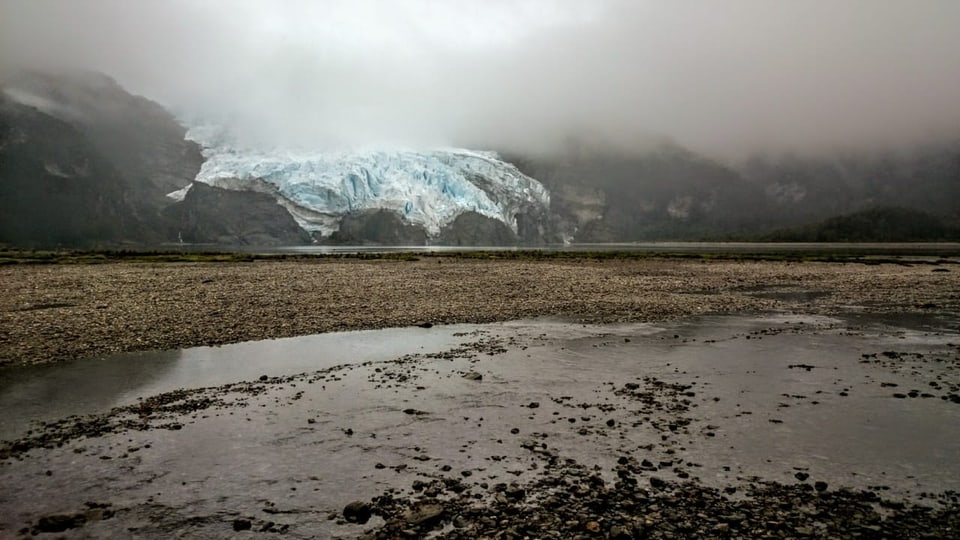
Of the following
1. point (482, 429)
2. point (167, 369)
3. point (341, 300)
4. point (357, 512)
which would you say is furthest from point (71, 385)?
point (341, 300)

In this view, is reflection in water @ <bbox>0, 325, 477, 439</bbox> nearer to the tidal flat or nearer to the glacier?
the tidal flat

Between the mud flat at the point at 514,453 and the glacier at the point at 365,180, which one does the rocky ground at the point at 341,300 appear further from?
the glacier at the point at 365,180

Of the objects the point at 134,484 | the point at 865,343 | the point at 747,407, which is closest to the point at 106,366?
the point at 134,484

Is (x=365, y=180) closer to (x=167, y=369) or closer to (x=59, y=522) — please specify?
(x=167, y=369)

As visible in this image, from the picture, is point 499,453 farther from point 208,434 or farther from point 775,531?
point 208,434

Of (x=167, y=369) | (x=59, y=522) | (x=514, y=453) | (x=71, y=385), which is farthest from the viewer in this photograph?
(x=167, y=369)

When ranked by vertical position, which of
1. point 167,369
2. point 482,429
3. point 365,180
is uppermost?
point 365,180

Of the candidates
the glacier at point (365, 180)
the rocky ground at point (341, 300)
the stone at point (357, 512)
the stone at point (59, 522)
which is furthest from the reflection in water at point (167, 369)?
the glacier at point (365, 180)

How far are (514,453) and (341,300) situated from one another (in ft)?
75.9

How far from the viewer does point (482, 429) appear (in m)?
11.2

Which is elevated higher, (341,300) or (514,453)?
(341,300)

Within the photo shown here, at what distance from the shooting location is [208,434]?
10.8 m

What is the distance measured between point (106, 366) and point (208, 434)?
780cm

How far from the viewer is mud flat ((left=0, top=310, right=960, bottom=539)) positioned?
7.40 m
